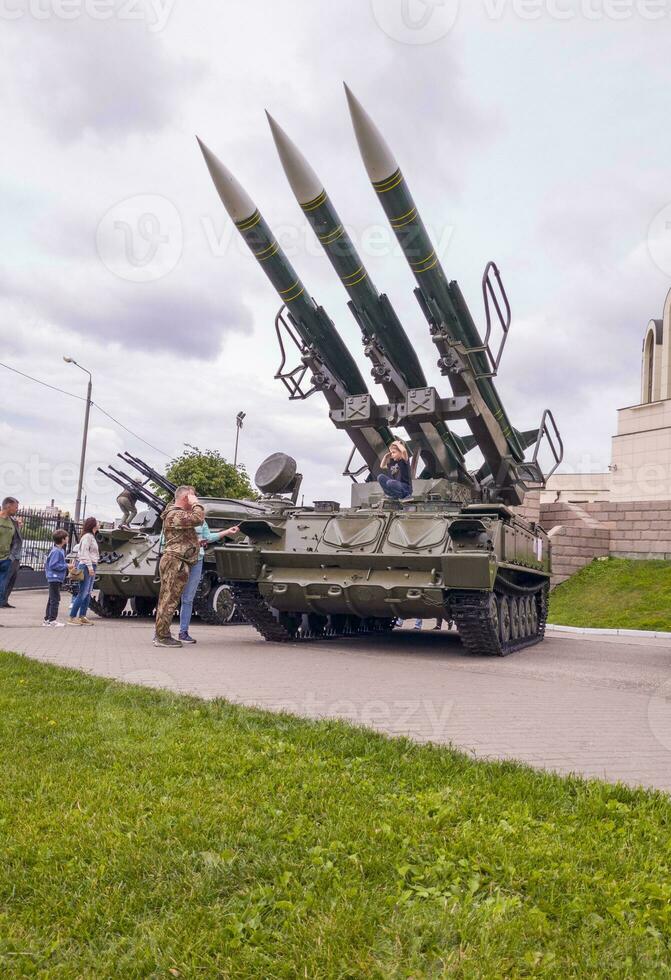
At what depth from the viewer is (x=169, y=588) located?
27.9 ft

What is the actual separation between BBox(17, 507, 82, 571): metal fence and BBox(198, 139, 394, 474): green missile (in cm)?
884

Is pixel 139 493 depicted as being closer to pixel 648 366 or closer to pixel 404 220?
pixel 404 220

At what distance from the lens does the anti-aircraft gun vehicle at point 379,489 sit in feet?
27.9

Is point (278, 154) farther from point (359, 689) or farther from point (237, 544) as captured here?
point (359, 689)

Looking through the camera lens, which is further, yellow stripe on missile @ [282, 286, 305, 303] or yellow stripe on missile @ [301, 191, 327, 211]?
yellow stripe on missile @ [282, 286, 305, 303]

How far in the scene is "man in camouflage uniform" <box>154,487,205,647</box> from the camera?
27.6 ft

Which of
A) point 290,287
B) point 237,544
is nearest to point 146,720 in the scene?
point 237,544

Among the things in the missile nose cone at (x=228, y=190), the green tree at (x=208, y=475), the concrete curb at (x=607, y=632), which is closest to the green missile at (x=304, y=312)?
the missile nose cone at (x=228, y=190)

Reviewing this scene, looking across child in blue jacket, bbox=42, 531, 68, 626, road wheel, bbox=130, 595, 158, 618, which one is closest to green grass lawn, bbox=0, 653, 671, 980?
child in blue jacket, bbox=42, 531, 68, 626

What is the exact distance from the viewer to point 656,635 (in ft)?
44.0

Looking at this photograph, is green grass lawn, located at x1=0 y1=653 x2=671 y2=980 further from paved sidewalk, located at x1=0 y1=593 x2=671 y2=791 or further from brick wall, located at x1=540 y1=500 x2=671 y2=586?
brick wall, located at x1=540 y1=500 x2=671 y2=586

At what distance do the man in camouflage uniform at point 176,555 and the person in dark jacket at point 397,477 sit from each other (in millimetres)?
2388

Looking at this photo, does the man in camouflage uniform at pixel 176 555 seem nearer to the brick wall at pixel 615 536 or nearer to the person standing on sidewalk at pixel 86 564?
the person standing on sidewalk at pixel 86 564

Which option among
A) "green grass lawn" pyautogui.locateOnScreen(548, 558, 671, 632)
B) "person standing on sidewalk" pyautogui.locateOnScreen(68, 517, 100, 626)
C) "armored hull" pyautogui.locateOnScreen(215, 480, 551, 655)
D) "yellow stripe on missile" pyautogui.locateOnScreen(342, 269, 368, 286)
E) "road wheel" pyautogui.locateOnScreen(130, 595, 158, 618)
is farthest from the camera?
"green grass lawn" pyautogui.locateOnScreen(548, 558, 671, 632)
